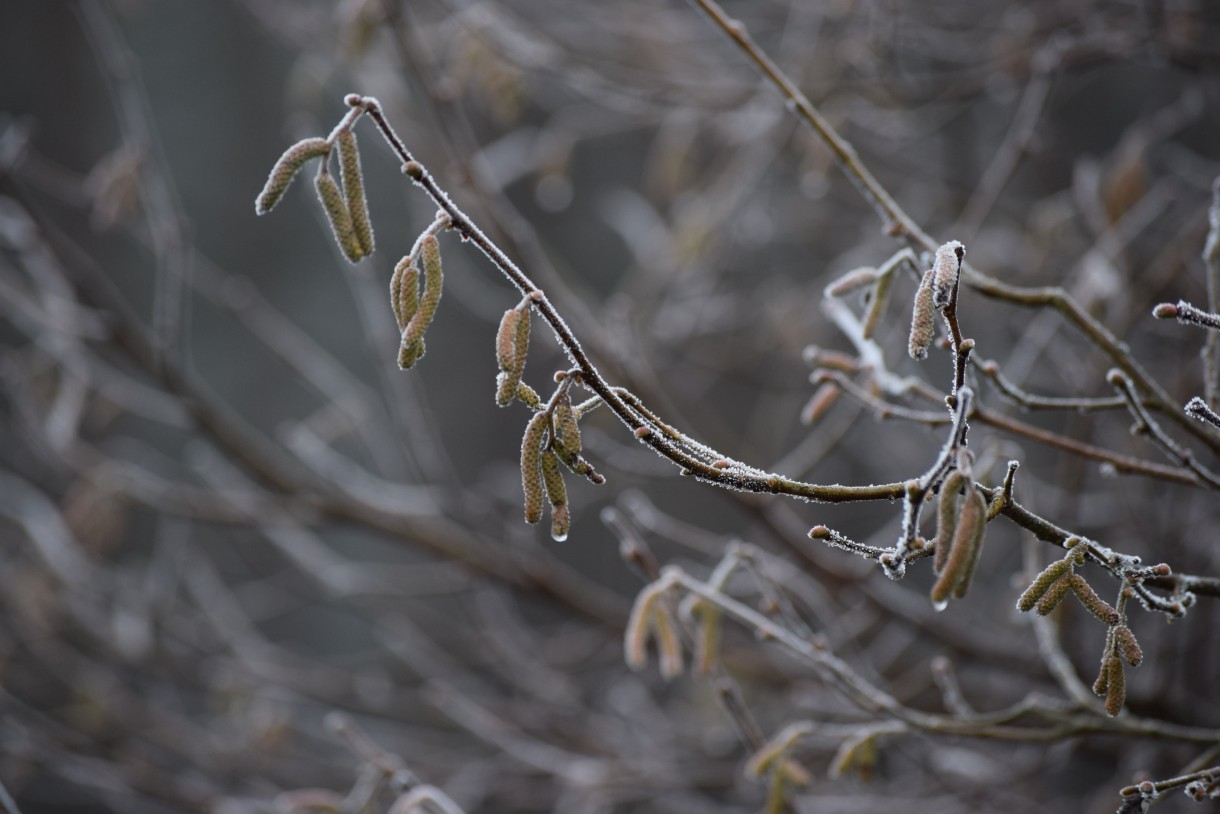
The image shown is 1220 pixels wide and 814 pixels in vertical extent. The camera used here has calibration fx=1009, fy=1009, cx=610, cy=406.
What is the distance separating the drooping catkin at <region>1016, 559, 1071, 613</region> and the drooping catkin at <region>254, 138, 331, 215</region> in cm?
63

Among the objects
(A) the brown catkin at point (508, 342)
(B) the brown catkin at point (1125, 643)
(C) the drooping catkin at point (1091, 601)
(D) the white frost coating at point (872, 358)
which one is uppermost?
(D) the white frost coating at point (872, 358)

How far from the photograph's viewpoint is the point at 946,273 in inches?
28.0

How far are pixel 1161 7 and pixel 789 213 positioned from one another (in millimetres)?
1415

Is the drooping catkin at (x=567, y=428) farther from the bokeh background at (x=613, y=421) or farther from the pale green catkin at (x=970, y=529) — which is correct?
the bokeh background at (x=613, y=421)

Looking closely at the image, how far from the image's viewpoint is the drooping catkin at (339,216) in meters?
0.78

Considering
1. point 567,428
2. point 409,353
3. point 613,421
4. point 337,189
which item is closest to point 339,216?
point 337,189

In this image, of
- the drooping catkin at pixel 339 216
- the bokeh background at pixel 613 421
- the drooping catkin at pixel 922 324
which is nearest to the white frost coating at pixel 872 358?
the bokeh background at pixel 613 421

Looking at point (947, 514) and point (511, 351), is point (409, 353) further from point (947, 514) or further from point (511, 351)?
point (947, 514)

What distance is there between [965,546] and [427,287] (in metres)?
0.42

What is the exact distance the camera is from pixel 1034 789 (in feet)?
7.81

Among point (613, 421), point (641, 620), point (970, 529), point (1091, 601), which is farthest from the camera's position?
point (613, 421)

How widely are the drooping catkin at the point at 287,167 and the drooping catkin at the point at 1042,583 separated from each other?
2.05 feet

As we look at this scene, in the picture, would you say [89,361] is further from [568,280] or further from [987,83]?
[987,83]

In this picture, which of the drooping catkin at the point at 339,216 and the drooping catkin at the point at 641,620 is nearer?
the drooping catkin at the point at 339,216
